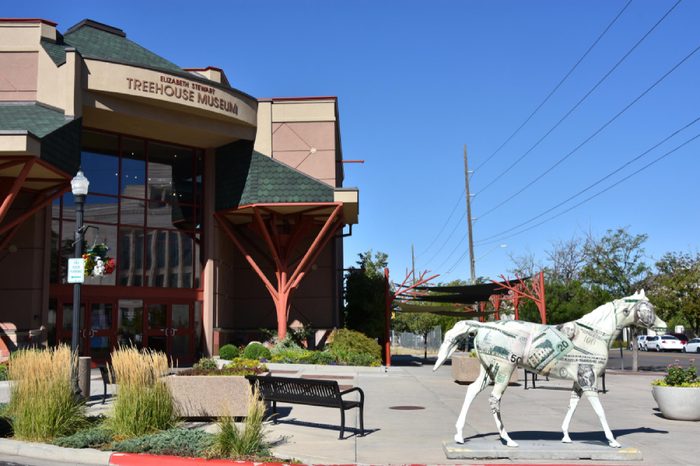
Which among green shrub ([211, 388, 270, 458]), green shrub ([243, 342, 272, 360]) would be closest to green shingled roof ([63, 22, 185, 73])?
green shrub ([243, 342, 272, 360])

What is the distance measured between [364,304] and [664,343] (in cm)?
3420

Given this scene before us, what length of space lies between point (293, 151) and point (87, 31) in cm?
976

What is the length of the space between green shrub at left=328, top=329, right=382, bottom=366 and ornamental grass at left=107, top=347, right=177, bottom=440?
1533cm

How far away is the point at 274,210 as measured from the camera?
2764 centimetres

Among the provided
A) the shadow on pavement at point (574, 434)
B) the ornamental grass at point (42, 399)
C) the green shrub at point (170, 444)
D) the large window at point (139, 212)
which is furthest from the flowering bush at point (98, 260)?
the shadow on pavement at point (574, 434)

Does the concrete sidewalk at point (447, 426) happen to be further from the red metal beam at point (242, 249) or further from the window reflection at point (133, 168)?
the window reflection at point (133, 168)

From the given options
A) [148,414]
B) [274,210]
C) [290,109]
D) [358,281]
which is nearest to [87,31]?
[290,109]

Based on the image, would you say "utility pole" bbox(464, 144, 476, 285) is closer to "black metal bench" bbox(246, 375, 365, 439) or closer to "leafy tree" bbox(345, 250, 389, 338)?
"leafy tree" bbox(345, 250, 389, 338)

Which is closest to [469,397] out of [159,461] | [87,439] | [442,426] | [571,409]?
[571,409]

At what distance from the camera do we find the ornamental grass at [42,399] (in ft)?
31.8

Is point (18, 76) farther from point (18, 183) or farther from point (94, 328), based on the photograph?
point (94, 328)

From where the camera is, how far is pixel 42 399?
384 inches

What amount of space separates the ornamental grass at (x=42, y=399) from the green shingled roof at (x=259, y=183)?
17.4 metres

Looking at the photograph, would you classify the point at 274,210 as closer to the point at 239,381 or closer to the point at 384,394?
the point at 384,394
